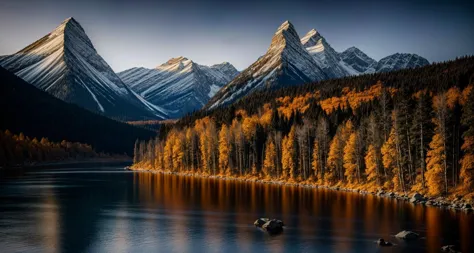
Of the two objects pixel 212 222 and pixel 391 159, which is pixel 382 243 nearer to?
pixel 212 222

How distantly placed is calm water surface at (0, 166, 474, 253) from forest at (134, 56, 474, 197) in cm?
987

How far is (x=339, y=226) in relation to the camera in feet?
211

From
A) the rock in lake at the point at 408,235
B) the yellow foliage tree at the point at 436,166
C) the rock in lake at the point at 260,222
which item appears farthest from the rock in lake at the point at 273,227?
the yellow foliage tree at the point at 436,166

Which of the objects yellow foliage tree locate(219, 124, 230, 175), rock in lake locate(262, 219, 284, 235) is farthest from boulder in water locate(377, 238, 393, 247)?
yellow foliage tree locate(219, 124, 230, 175)

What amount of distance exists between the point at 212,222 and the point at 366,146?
5546 cm

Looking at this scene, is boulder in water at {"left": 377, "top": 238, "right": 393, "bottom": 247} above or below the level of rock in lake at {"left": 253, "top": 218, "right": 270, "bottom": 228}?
below

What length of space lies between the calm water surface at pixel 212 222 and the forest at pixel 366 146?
32.4ft

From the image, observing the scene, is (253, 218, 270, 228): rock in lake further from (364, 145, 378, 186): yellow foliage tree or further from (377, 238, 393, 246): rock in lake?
(364, 145, 378, 186): yellow foliage tree

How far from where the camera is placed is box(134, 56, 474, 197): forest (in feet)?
280

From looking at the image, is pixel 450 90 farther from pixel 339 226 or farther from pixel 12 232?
pixel 12 232

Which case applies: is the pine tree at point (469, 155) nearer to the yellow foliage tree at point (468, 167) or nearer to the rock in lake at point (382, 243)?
the yellow foliage tree at point (468, 167)

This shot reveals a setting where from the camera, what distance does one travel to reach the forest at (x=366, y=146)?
85312 millimetres

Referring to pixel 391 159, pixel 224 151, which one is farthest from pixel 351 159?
pixel 224 151

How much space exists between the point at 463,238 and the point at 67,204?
65526mm
